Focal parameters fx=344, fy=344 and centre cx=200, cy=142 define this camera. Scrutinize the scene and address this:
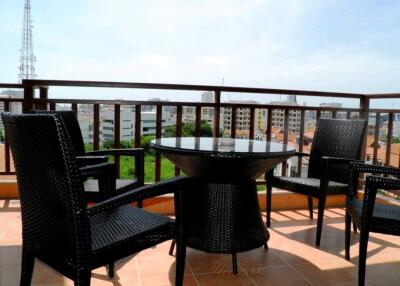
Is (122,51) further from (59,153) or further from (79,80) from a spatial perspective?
(59,153)

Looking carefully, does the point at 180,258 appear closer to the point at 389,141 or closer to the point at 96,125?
the point at 96,125

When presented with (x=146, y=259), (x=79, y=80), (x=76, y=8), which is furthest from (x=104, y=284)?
(x=76, y=8)

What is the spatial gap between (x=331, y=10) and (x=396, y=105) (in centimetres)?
299

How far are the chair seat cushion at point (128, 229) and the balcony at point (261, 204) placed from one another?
52cm

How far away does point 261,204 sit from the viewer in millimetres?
3498

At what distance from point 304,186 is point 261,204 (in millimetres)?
891

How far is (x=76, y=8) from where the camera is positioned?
5840 millimetres

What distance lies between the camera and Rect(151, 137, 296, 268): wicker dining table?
196cm

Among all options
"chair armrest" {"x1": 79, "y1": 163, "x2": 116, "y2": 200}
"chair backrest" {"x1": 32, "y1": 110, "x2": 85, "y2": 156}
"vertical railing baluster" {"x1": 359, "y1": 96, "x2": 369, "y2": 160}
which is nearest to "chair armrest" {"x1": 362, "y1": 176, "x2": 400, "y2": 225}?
"chair armrest" {"x1": 79, "y1": 163, "x2": 116, "y2": 200}

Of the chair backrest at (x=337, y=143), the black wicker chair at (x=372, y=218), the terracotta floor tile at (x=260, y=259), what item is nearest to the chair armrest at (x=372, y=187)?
the black wicker chair at (x=372, y=218)

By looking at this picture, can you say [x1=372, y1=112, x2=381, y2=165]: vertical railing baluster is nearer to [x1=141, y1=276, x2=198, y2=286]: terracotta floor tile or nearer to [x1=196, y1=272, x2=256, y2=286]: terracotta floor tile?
[x1=196, y1=272, x2=256, y2=286]: terracotta floor tile

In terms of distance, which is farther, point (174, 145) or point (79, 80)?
point (79, 80)

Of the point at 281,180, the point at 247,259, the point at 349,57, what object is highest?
the point at 349,57

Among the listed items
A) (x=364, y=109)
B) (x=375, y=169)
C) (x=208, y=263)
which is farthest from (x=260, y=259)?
(x=364, y=109)
